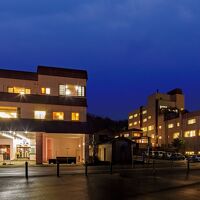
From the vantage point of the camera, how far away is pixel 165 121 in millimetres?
116312

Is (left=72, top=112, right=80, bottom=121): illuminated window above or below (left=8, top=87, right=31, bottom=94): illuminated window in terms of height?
below

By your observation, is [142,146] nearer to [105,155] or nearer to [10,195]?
[105,155]

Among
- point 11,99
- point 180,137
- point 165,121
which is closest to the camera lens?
point 11,99

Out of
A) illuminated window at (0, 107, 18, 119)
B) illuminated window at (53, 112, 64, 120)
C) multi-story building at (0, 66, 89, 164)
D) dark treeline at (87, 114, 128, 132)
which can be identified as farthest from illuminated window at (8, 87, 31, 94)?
dark treeline at (87, 114, 128, 132)

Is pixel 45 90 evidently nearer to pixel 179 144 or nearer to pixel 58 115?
pixel 58 115

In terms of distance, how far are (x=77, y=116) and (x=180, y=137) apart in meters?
60.6

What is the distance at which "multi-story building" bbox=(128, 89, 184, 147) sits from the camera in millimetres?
118250

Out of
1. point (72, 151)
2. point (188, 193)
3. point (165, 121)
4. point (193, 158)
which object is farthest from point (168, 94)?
point (188, 193)

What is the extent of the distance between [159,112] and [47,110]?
80.6 meters

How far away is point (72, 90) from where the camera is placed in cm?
4938

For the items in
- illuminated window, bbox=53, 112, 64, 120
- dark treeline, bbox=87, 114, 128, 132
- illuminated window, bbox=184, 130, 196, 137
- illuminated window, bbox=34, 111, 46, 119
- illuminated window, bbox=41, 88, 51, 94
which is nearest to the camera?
illuminated window, bbox=34, 111, 46, 119

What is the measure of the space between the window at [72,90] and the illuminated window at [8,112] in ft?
20.4

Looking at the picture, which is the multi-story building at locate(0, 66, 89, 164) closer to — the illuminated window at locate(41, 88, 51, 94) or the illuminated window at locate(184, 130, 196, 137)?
the illuminated window at locate(41, 88, 51, 94)

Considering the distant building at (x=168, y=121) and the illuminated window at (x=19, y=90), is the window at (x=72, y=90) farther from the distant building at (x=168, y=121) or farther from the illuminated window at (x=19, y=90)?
the distant building at (x=168, y=121)
